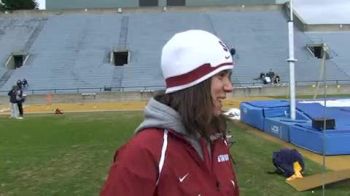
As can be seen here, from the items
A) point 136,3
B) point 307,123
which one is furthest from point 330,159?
point 136,3

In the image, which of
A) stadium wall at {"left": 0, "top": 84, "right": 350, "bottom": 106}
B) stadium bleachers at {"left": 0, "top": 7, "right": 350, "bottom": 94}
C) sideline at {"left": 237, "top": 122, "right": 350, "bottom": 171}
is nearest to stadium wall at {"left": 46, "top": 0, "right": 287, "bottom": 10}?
stadium bleachers at {"left": 0, "top": 7, "right": 350, "bottom": 94}

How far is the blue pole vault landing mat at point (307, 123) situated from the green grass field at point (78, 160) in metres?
0.63

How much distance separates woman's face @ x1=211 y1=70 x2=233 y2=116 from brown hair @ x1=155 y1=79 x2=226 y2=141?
0.08 ft

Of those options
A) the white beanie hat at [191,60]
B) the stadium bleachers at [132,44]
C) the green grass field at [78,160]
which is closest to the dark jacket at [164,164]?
the white beanie hat at [191,60]

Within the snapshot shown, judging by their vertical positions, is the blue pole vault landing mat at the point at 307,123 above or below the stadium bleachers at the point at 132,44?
below

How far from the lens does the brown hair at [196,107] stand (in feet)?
7.28

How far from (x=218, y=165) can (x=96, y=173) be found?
8562mm

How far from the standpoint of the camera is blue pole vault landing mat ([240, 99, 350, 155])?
43.7 ft

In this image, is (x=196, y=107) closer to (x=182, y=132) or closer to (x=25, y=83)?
(x=182, y=132)

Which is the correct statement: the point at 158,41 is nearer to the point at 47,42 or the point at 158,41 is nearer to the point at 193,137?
the point at 47,42

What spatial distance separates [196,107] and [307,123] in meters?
13.6

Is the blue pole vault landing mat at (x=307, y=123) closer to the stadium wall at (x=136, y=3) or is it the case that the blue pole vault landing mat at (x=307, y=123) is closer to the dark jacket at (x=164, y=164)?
the dark jacket at (x=164, y=164)

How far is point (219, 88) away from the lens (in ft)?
7.50

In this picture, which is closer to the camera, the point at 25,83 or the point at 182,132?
the point at 182,132
